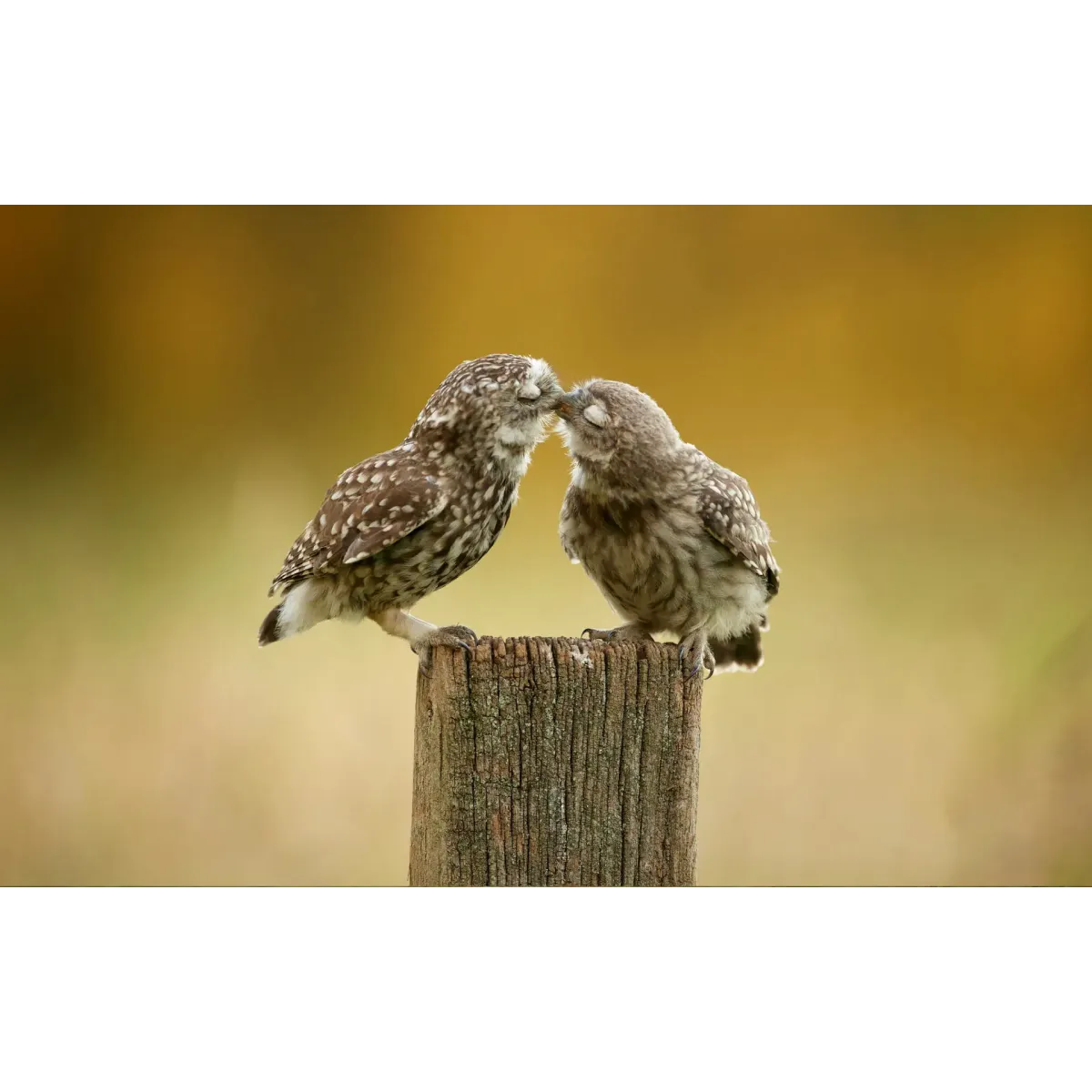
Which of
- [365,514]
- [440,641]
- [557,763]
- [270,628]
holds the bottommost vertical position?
[557,763]

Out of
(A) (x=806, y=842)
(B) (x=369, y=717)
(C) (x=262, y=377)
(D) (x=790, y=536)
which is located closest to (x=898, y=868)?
(A) (x=806, y=842)

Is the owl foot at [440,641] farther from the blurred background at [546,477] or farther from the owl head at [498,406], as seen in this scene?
the blurred background at [546,477]

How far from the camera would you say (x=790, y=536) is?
491 cm

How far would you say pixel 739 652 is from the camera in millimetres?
4758

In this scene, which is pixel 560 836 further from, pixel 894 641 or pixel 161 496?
pixel 161 496

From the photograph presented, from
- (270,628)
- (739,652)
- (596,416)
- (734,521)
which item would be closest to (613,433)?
(596,416)

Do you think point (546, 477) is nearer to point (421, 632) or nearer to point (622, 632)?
point (622, 632)

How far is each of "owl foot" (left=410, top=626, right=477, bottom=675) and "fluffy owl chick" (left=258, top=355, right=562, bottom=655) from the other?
0.01m

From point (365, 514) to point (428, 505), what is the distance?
208 mm

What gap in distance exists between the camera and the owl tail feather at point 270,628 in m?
4.23

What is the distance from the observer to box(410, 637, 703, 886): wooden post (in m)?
3.40

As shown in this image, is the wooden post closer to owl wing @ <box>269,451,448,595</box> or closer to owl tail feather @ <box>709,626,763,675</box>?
owl wing @ <box>269,451,448,595</box>

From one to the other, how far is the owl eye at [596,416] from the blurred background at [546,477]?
800 mm

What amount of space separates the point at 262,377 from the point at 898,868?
10.2ft
